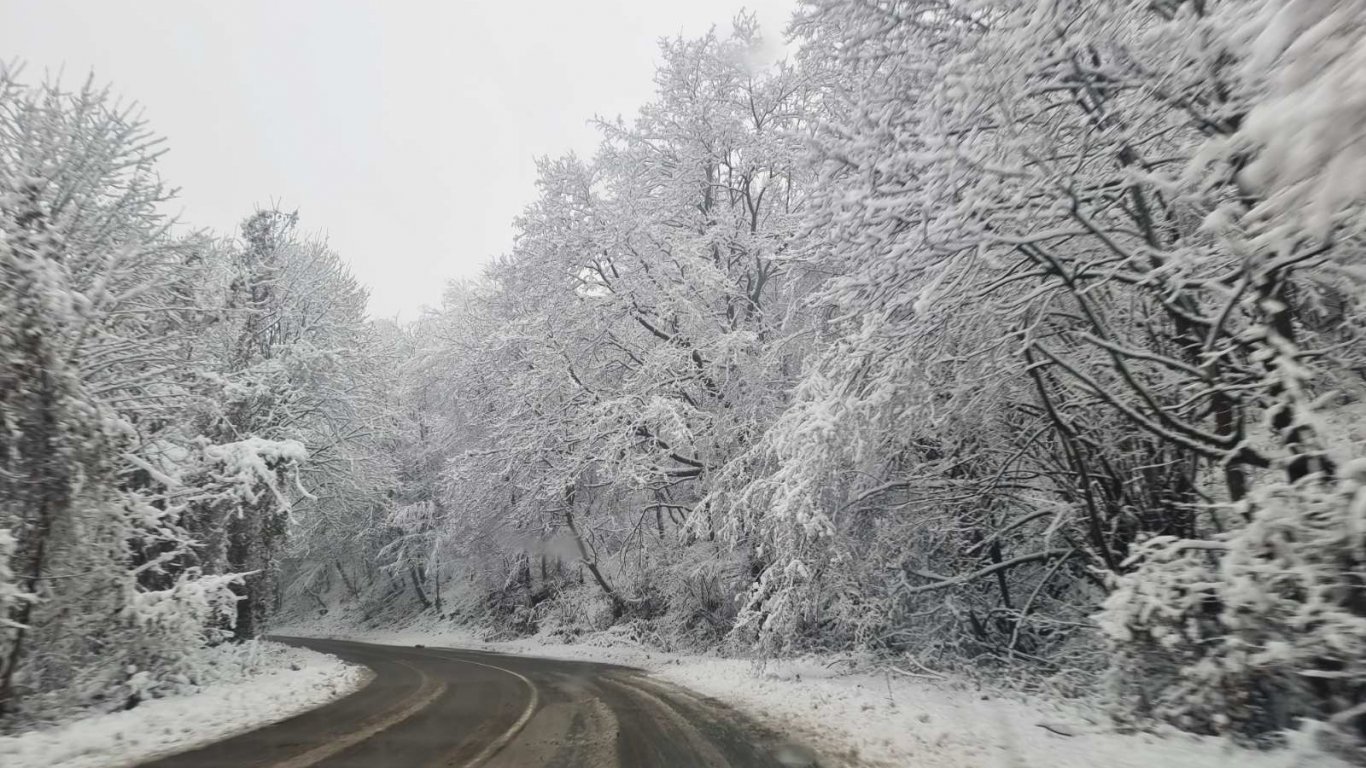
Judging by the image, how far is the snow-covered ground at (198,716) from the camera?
665cm

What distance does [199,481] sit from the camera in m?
14.4

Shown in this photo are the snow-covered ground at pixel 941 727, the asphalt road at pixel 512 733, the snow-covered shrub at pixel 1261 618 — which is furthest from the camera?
the asphalt road at pixel 512 733

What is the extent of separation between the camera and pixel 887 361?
24.9 feet

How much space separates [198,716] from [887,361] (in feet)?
33.2

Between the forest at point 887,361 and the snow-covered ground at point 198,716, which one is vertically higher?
the forest at point 887,361

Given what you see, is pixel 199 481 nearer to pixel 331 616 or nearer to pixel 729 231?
pixel 729 231

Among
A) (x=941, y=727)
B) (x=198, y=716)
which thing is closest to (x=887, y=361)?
(x=941, y=727)

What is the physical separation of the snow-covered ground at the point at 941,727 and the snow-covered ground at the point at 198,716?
6784mm

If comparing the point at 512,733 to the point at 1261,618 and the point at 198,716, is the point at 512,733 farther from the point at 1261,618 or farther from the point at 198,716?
the point at 1261,618

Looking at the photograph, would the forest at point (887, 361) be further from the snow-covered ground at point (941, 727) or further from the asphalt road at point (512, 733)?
the asphalt road at point (512, 733)

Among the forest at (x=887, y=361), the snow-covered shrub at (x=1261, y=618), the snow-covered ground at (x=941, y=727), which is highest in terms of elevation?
the forest at (x=887, y=361)

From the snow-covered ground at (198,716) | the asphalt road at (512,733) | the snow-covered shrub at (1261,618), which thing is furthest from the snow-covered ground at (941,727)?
the snow-covered ground at (198,716)

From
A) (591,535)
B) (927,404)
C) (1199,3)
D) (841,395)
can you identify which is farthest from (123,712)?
(591,535)

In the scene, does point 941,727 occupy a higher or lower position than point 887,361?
lower
